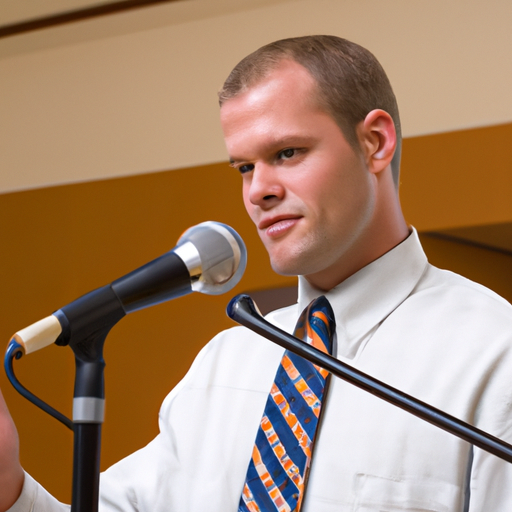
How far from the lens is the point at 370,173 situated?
2.85ft

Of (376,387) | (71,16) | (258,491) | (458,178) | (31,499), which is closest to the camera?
(376,387)

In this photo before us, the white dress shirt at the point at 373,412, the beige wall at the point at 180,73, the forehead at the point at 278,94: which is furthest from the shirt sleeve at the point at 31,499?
the beige wall at the point at 180,73

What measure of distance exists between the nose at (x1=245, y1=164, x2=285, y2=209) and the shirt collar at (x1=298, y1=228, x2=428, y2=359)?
0.43 ft

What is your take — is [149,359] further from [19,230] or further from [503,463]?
[503,463]

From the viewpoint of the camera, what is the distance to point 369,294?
0.86 meters

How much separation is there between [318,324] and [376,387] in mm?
313

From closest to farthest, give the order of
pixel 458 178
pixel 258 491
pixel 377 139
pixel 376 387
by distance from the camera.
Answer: pixel 376 387 → pixel 258 491 → pixel 377 139 → pixel 458 178

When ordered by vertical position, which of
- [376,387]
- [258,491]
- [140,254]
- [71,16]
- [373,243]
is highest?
[71,16]

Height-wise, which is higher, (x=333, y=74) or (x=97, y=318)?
(x=333, y=74)

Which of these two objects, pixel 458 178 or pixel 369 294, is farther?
pixel 458 178

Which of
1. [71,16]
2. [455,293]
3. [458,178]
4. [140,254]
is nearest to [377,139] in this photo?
[455,293]

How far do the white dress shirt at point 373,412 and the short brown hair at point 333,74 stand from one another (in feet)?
0.55

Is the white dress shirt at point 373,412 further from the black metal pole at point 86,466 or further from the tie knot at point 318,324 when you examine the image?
the black metal pole at point 86,466

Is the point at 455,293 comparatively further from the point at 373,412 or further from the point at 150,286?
the point at 150,286
